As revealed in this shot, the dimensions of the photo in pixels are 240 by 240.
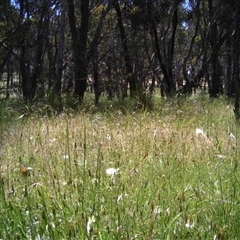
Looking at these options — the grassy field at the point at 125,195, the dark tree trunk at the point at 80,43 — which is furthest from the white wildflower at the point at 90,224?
the dark tree trunk at the point at 80,43

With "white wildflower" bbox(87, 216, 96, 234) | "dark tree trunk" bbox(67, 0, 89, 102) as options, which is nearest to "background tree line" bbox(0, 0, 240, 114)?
"dark tree trunk" bbox(67, 0, 89, 102)

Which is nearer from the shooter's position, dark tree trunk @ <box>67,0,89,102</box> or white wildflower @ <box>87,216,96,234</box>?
white wildflower @ <box>87,216,96,234</box>

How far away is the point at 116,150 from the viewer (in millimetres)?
3689

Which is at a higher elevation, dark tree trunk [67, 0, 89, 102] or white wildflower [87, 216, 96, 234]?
dark tree trunk [67, 0, 89, 102]

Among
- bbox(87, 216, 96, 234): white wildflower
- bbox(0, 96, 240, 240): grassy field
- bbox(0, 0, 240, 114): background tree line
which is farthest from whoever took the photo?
bbox(0, 0, 240, 114): background tree line

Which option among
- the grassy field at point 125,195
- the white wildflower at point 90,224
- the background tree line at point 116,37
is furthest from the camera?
the background tree line at point 116,37

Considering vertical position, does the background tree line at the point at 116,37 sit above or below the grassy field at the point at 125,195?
above

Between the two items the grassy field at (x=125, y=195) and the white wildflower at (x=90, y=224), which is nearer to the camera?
the white wildflower at (x=90, y=224)

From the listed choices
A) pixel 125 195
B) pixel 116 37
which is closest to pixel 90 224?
pixel 125 195

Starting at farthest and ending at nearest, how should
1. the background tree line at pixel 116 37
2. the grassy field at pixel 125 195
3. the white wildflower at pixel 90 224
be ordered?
1. the background tree line at pixel 116 37
2. the grassy field at pixel 125 195
3. the white wildflower at pixel 90 224

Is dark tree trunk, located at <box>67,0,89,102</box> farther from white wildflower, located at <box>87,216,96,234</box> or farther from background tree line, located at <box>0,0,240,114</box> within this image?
white wildflower, located at <box>87,216,96,234</box>

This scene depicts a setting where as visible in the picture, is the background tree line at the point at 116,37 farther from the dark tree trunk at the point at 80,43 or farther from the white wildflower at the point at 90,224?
the white wildflower at the point at 90,224

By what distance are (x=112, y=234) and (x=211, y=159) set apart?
1646 millimetres

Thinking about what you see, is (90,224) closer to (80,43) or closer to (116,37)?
(80,43)
